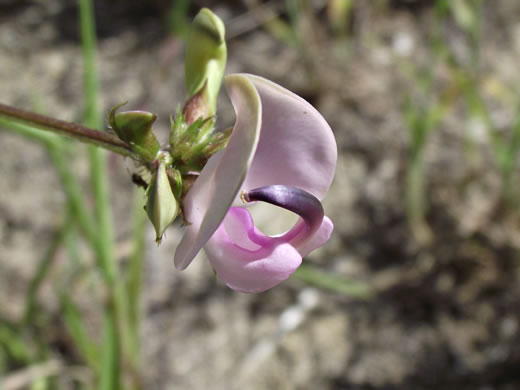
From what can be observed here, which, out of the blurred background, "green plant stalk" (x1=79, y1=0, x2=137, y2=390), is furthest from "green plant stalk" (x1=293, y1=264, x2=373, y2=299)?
"green plant stalk" (x1=79, y1=0, x2=137, y2=390)

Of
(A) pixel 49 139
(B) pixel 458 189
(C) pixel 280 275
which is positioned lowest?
(B) pixel 458 189

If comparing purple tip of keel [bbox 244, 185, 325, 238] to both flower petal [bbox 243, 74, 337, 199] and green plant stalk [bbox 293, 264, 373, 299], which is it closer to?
flower petal [bbox 243, 74, 337, 199]

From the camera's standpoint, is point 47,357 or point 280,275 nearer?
point 280,275

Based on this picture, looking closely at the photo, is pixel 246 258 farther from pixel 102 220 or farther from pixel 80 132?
pixel 102 220

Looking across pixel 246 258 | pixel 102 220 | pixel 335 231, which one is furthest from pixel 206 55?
pixel 335 231

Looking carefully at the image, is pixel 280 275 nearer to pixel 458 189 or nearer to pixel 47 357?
pixel 47 357

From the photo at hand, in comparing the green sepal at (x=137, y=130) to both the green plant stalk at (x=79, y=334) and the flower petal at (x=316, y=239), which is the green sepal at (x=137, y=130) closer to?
the flower petal at (x=316, y=239)

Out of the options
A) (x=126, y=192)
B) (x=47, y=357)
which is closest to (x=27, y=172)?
(x=126, y=192)

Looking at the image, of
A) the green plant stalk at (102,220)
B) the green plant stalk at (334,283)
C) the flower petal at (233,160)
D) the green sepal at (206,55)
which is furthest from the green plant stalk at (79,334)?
the flower petal at (233,160)
